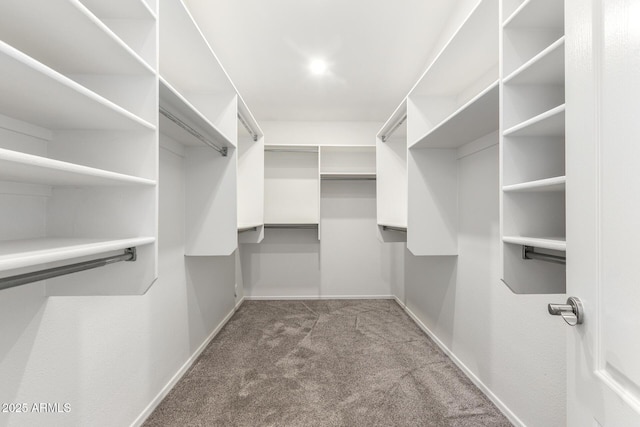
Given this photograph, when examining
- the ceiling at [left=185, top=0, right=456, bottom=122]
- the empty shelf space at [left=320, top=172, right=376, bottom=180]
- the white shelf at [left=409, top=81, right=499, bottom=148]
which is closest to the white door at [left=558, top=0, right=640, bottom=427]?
the white shelf at [left=409, top=81, right=499, bottom=148]

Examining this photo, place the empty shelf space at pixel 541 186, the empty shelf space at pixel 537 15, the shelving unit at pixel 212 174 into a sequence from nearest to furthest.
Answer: the empty shelf space at pixel 541 186 → the empty shelf space at pixel 537 15 → the shelving unit at pixel 212 174

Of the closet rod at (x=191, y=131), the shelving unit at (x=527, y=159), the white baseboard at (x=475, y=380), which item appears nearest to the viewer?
the shelving unit at (x=527, y=159)

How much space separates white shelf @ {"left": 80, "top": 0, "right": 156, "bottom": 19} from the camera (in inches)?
39.3

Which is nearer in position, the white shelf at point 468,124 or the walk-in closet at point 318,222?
the walk-in closet at point 318,222

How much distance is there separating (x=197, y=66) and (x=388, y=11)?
1349 mm

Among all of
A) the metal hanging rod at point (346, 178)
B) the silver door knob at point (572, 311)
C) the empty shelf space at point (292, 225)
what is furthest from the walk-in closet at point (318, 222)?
the metal hanging rod at point (346, 178)

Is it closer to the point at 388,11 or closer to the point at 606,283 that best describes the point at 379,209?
the point at 388,11

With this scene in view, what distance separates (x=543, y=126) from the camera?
3.14ft

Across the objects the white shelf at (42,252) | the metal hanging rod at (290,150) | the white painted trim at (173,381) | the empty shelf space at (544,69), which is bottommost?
the white painted trim at (173,381)

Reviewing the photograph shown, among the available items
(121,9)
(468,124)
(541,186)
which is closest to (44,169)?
(121,9)

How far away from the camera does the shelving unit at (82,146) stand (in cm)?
77

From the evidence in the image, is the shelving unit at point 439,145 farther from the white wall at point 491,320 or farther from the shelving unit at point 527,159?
the shelving unit at point 527,159

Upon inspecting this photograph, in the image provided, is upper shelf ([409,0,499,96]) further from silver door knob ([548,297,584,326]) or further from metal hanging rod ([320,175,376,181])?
metal hanging rod ([320,175,376,181])

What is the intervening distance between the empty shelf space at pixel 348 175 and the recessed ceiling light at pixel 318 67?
49.2 inches
